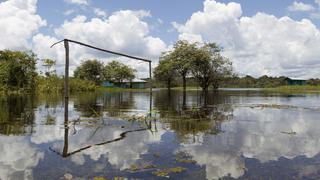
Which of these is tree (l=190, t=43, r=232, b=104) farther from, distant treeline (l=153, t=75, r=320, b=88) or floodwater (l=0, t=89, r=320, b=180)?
floodwater (l=0, t=89, r=320, b=180)

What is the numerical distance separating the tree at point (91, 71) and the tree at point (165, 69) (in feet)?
84.5

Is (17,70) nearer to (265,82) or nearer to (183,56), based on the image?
(183,56)

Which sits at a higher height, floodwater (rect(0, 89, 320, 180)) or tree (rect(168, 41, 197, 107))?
tree (rect(168, 41, 197, 107))

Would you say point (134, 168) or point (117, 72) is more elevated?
point (117, 72)

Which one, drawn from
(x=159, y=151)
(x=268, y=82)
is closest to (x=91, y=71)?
(x=268, y=82)

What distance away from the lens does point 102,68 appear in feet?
398

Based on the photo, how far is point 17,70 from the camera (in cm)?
6788

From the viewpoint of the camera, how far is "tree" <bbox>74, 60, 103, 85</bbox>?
11962 cm

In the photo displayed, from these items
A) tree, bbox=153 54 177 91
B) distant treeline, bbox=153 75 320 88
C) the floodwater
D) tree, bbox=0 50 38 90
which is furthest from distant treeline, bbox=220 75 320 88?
the floodwater

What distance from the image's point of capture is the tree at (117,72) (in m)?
119

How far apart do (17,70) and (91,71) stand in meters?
53.1

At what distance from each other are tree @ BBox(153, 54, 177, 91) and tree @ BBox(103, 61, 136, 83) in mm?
17975

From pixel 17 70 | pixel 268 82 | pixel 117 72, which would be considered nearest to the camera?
pixel 17 70

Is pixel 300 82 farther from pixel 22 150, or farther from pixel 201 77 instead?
pixel 22 150
